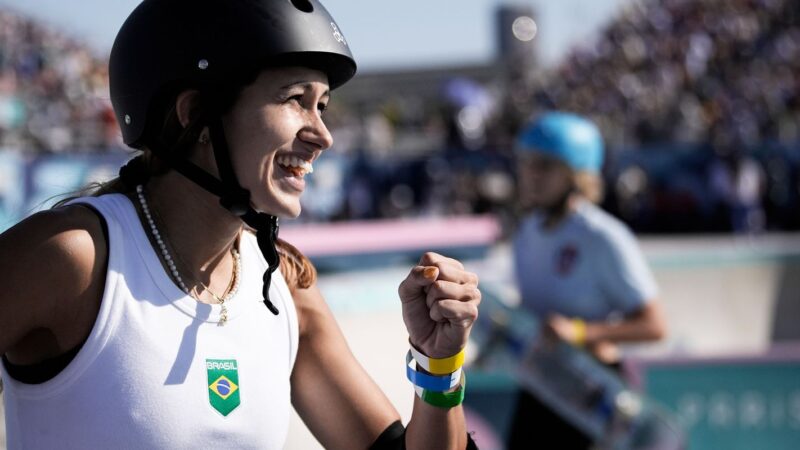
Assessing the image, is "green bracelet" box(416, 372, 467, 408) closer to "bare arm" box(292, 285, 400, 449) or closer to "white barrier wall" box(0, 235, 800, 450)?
"bare arm" box(292, 285, 400, 449)

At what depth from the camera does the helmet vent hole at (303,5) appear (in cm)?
200

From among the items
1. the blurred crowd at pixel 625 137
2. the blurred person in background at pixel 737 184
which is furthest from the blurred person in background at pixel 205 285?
the blurred person in background at pixel 737 184

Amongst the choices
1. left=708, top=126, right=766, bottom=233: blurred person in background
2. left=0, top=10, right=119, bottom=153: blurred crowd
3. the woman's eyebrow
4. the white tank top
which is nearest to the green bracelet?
the white tank top

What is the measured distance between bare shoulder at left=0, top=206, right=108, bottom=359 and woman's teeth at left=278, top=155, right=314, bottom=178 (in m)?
0.37

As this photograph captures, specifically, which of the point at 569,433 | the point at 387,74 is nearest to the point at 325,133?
the point at 569,433

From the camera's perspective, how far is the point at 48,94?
851 inches

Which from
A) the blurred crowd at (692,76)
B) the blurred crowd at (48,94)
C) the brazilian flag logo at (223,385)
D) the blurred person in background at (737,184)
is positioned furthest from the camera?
the blurred crowd at (692,76)

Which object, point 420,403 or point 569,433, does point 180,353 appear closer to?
point 420,403

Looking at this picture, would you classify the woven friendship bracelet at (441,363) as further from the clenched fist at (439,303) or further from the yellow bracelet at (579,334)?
the yellow bracelet at (579,334)

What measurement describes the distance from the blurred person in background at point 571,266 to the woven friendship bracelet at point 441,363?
232 centimetres

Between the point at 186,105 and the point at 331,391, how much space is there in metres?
0.67

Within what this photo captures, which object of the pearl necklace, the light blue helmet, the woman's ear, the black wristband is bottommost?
the light blue helmet

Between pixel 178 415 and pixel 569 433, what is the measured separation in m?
2.91

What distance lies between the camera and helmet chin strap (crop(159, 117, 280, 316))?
6.16ft
